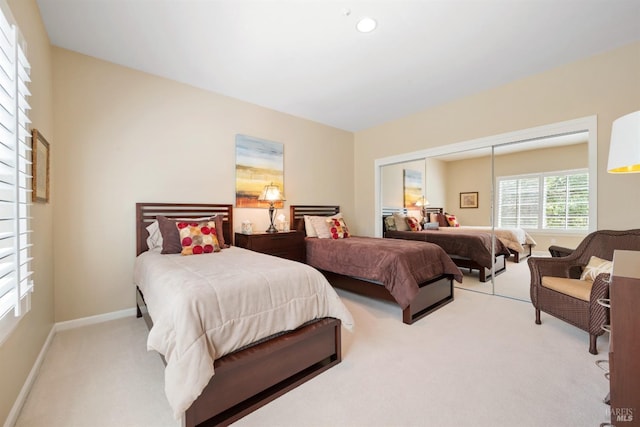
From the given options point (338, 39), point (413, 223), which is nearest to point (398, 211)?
point (413, 223)

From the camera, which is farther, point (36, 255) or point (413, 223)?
point (413, 223)

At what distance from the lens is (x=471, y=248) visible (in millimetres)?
3873

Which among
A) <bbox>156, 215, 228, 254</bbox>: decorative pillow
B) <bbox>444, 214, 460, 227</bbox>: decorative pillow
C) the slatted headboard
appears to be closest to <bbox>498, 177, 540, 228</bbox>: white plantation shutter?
<bbox>444, 214, 460, 227</bbox>: decorative pillow

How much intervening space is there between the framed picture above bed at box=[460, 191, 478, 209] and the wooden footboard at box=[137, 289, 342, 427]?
3.11 m

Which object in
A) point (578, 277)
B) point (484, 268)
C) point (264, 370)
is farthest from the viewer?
point (484, 268)

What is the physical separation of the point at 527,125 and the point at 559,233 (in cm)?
139

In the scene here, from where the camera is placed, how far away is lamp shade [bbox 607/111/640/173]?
1.34 m

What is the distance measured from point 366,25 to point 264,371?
9.28 feet

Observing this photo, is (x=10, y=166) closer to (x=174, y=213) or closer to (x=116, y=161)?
(x=116, y=161)

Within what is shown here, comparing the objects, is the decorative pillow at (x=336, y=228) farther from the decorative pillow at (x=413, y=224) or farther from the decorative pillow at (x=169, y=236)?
the decorative pillow at (x=169, y=236)

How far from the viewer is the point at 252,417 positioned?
1491 mm

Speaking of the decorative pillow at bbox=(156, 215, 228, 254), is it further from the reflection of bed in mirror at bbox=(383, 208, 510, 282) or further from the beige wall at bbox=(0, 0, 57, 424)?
the reflection of bed in mirror at bbox=(383, 208, 510, 282)

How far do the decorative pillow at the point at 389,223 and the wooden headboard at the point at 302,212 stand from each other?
1.02 metres

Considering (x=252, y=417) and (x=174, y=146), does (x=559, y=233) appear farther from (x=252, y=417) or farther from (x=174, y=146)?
(x=174, y=146)
